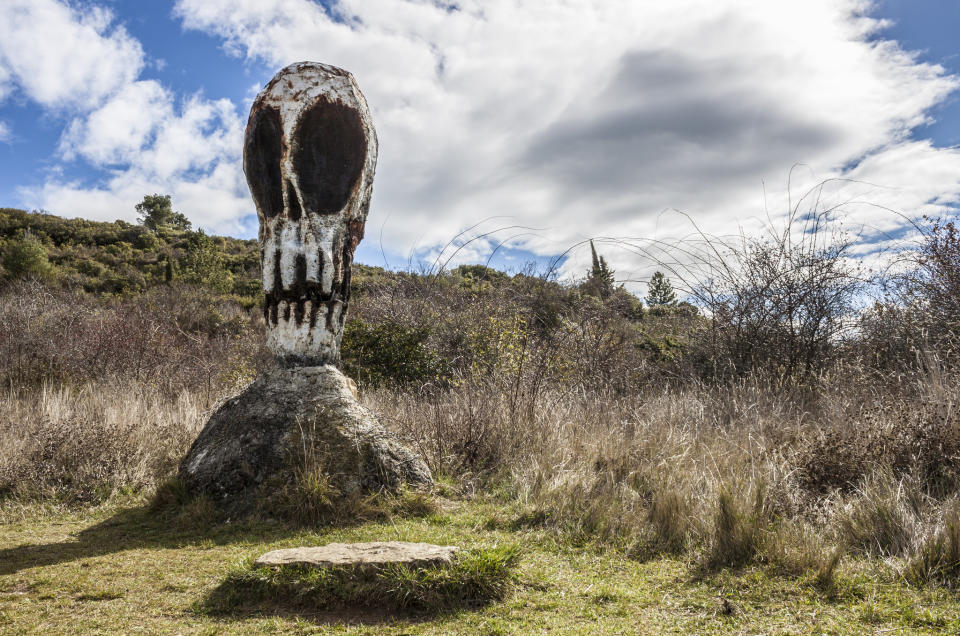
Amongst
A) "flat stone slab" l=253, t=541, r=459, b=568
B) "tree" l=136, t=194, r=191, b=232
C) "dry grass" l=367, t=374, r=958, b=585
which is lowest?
"flat stone slab" l=253, t=541, r=459, b=568

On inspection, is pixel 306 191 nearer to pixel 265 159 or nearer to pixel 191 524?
pixel 265 159

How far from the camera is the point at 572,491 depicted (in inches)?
154

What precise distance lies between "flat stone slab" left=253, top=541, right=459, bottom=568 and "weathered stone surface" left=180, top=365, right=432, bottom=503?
990 mm

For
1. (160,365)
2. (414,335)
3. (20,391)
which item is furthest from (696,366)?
(20,391)

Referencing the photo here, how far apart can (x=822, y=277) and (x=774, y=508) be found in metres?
5.55

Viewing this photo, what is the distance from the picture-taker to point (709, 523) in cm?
316

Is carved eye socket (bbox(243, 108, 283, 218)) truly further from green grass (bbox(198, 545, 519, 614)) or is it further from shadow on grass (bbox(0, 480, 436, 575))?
green grass (bbox(198, 545, 519, 614))

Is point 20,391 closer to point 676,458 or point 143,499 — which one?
point 143,499

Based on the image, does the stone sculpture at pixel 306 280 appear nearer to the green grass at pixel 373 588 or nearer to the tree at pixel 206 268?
the green grass at pixel 373 588

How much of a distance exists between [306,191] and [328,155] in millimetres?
313

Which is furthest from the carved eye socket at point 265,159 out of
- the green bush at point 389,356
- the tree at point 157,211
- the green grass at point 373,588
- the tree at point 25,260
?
the tree at point 157,211

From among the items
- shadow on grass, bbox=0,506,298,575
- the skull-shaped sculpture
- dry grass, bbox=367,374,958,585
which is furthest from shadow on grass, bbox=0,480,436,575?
the skull-shaped sculpture

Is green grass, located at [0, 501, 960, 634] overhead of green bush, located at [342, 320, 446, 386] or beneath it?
beneath

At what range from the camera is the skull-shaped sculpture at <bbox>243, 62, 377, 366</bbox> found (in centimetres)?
420
